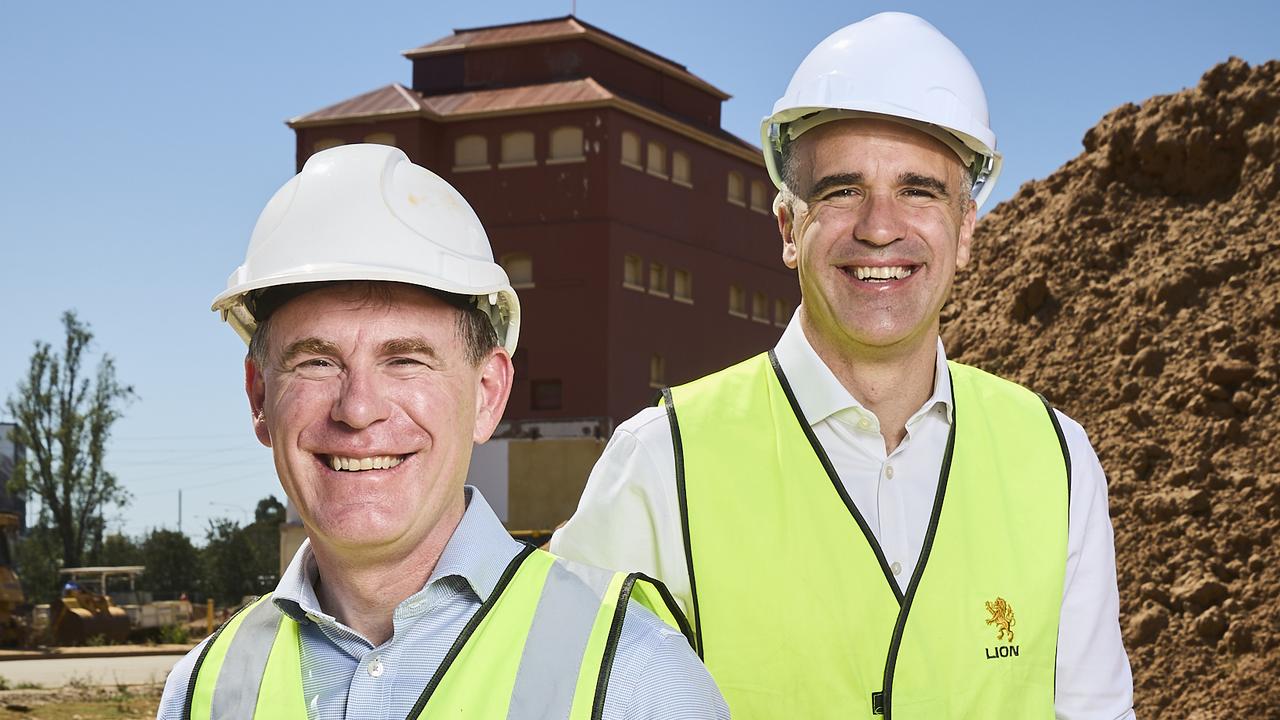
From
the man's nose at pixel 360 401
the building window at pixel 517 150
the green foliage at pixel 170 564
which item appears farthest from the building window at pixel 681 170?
the man's nose at pixel 360 401

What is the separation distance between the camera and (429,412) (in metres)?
2.27

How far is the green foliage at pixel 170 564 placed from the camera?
56.6 metres

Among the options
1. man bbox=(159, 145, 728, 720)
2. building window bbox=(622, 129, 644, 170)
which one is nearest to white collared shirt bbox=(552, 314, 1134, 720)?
man bbox=(159, 145, 728, 720)

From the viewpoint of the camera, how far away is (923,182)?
10.1 ft

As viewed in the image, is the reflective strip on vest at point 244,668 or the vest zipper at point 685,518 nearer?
the reflective strip on vest at point 244,668

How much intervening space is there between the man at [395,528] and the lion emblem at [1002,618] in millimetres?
888

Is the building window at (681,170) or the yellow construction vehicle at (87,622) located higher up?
the building window at (681,170)

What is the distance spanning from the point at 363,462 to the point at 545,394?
3186 centimetres

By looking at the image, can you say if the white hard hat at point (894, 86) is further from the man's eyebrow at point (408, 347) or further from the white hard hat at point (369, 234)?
the man's eyebrow at point (408, 347)

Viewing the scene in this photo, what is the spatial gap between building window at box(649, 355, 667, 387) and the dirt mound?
974 inches

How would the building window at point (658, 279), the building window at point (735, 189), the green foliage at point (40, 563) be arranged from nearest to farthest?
the building window at point (658, 279) → the building window at point (735, 189) → the green foliage at point (40, 563)

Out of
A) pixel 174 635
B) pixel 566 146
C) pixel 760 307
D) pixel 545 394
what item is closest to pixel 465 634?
pixel 174 635

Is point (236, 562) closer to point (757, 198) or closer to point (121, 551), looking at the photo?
point (121, 551)

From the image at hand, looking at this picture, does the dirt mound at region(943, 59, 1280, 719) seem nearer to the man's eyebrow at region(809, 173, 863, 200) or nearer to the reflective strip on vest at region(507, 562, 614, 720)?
Answer: the man's eyebrow at region(809, 173, 863, 200)
